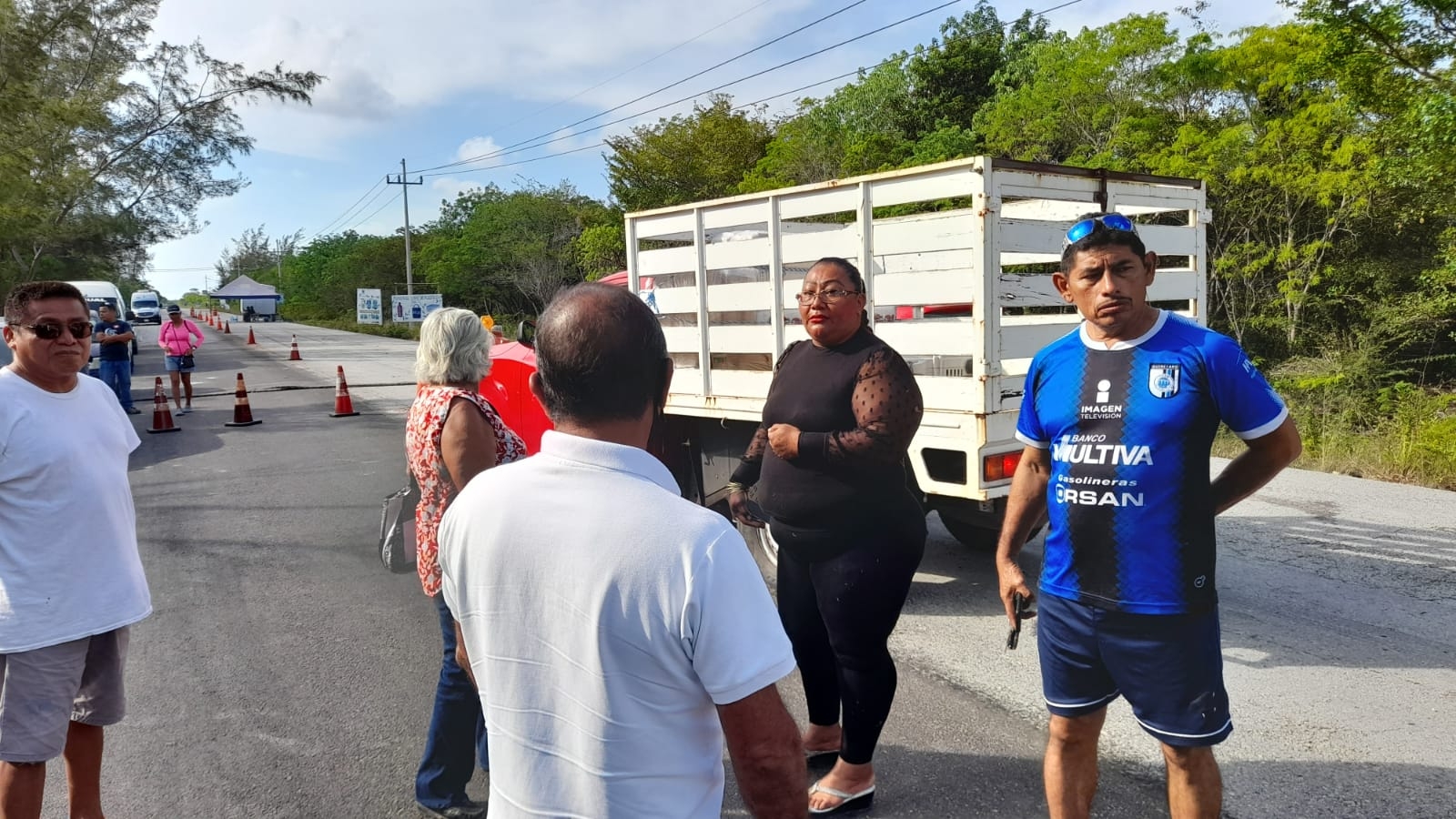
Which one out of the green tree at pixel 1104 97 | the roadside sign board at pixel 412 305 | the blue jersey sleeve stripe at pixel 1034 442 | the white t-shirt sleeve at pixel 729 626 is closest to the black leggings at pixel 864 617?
the blue jersey sleeve stripe at pixel 1034 442

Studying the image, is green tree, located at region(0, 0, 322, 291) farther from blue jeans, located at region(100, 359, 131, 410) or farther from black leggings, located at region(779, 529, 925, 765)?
black leggings, located at region(779, 529, 925, 765)

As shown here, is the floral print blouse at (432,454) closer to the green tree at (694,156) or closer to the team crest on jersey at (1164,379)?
the team crest on jersey at (1164,379)

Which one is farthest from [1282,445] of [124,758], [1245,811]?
[124,758]

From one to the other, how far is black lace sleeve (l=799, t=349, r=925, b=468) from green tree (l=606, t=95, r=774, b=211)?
81.7ft

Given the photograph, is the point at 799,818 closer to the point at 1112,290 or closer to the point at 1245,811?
the point at 1112,290

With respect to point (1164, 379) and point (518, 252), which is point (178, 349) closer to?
point (1164, 379)

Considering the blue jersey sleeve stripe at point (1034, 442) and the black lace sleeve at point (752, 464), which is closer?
the blue jersey sleeve stripe at point (1034, 442)

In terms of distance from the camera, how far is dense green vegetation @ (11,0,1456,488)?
38.3ft

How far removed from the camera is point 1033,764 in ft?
11.1

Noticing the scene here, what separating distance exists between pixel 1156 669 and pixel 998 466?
7.03 ft

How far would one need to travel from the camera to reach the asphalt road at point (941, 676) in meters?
3.25

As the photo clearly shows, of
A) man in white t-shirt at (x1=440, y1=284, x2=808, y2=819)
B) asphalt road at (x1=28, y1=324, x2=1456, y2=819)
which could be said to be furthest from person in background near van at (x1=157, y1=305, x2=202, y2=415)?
man in white t-shirt at (x1=440, y1=284, x2=808, y2=819)

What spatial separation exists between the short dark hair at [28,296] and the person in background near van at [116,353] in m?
11.5

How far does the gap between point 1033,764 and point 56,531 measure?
3.22 metres
